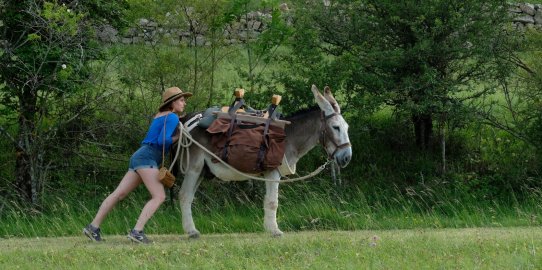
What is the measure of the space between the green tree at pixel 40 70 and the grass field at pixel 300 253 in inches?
167

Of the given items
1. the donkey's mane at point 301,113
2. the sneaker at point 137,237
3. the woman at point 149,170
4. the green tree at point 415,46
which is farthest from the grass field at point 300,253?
the green tree at point 415,46

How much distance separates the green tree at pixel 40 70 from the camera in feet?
55.1

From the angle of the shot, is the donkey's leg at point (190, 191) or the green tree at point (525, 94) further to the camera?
the green tree at point (525, 94)

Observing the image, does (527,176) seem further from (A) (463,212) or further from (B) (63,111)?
(B) (63,111)

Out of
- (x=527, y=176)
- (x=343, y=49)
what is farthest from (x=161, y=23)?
(x=527, y=176)

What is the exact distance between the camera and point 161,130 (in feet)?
43.5

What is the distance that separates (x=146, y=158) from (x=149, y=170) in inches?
6.4

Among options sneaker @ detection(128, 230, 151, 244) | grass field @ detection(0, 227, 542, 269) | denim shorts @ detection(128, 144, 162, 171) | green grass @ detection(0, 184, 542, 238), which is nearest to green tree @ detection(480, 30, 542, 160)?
green grass @ detection(0, 184, 542, 238)

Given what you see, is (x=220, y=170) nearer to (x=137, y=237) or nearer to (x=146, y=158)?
(x=146, y=158)

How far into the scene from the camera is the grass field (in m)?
11.2

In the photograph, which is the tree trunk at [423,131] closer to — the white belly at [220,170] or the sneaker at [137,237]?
the white belly at [220,170]

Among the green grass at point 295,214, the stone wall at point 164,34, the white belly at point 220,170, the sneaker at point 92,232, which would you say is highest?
the stone wall at point 164,34

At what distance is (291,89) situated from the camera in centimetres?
1831

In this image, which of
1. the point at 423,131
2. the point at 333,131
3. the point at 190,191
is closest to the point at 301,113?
the point at 333,131
